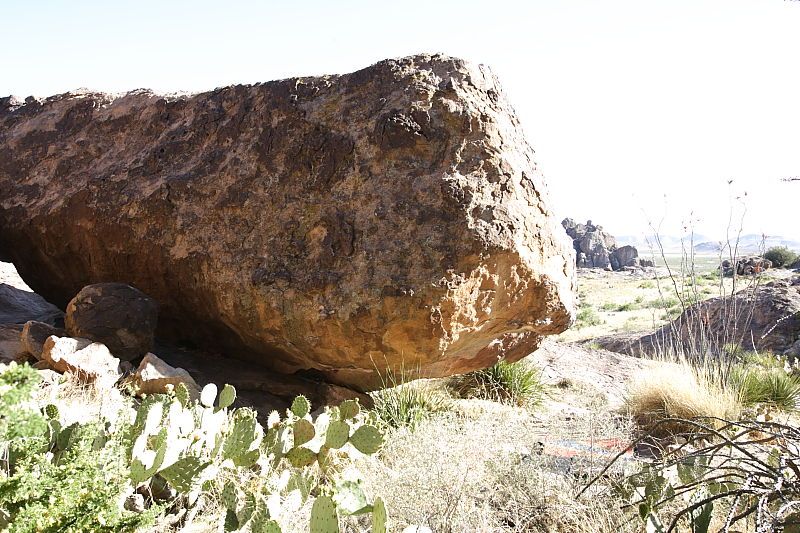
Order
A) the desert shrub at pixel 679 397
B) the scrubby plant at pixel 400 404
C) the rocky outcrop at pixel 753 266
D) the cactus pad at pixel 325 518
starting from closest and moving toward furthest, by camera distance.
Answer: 1. the cactus pad at pixel 325 518
2. the scrubby plant at pixel 400 404
3. the desert shrub at pixel 679 397
4. the rocky outcrop at pixel 753 266

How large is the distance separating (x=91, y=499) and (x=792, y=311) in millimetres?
13553

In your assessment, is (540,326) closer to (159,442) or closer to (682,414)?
(682,414)

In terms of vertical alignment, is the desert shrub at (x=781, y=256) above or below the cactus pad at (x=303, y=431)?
below

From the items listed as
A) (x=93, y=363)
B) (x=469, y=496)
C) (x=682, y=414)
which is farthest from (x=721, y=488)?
(x=93, y=363)

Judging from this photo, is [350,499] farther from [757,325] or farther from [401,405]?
[757,325]

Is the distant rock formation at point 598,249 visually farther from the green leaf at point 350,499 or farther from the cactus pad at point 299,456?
the green leaf at point 350,499

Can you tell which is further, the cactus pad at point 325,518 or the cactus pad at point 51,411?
the cactus pad at point 51,411

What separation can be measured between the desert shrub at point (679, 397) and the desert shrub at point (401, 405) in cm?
188

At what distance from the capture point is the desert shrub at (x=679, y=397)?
571 cm

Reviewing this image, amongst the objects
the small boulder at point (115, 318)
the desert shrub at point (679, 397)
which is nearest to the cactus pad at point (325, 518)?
the small boulder at point (115, 318)

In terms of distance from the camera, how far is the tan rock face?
14.0 ft

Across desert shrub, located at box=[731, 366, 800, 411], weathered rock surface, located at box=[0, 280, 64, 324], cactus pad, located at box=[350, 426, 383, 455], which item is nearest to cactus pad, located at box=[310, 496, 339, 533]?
cactus pad, located at box=[350, 426, 383, 455]

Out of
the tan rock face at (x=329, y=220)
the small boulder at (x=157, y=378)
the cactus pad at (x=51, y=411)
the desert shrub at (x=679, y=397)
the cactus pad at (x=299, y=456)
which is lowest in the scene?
the desert shrub at (x=679, y=397)

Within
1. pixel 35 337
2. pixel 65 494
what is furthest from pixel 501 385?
pixel 65 494
